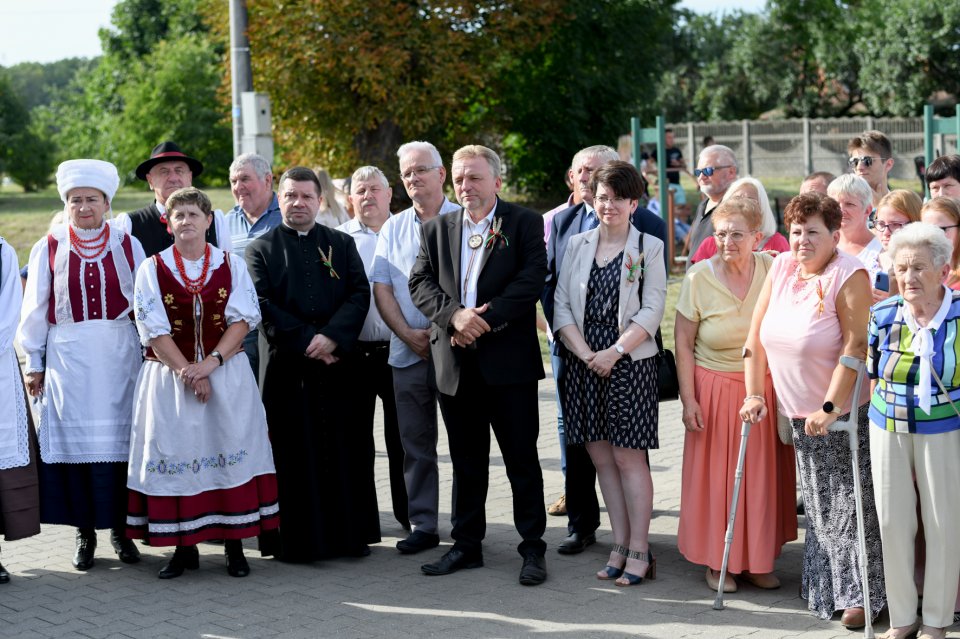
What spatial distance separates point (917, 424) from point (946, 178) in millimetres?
2422

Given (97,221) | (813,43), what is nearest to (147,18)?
(813,43)

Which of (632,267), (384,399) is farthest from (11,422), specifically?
(632,267)

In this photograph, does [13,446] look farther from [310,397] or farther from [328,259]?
[328,259]

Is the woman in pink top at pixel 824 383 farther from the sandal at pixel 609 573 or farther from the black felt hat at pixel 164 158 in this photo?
the black felt hat at pixel 164 158

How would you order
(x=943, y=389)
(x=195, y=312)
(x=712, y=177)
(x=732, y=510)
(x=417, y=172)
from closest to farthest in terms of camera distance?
(x=943, y=389) < (x=732, y=510) < (x=195, y=312) < (x=417, y=172) < (x=712, y=177)

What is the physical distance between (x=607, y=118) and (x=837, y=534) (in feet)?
72.0

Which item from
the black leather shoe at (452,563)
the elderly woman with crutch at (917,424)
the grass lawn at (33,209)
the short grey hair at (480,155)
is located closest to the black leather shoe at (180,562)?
the black leather shoe at (452,563)

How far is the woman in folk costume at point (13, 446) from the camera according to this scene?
623 centimetres

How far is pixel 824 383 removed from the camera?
17.8 ft

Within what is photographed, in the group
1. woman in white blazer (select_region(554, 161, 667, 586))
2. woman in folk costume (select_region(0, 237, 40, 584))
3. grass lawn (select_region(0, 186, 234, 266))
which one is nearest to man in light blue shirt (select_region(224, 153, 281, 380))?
woman in folk costume (select_region(0, 237, 40, 584))

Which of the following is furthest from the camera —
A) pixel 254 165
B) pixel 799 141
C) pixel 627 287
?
pixel 799 141

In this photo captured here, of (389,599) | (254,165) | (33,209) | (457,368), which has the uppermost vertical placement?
(33,209)

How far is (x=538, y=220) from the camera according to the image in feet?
20.2

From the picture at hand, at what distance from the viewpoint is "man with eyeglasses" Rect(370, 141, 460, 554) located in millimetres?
6637
